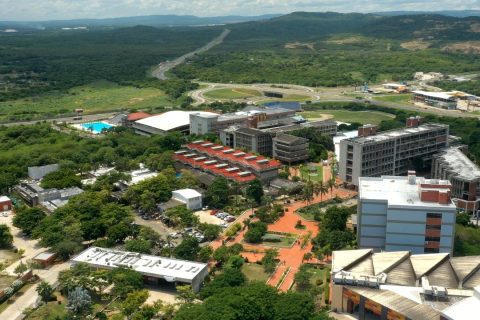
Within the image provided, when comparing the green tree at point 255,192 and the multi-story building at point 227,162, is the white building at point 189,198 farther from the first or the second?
the multi-story building at point 227,162

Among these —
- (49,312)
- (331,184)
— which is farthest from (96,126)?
(49,312)

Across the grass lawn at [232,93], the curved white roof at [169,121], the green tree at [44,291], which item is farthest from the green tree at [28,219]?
the grass lawn at [232,93]

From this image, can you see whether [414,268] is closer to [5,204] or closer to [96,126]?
[5,204]

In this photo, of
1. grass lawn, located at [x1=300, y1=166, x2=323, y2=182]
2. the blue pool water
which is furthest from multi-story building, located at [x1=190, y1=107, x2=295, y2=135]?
the blue pool water

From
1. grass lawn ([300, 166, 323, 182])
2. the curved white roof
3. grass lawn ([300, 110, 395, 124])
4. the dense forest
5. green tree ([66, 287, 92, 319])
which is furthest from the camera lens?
the dense forest

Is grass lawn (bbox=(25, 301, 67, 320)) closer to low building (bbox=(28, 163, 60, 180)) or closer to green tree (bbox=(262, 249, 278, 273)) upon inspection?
green tree (bbox=(262, 249, 278, 273))

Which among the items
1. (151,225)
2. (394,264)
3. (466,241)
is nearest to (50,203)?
(151,225)

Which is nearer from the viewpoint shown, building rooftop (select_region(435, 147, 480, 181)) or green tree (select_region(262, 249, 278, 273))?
green tree (select_region(262, 249, 278, 273))
